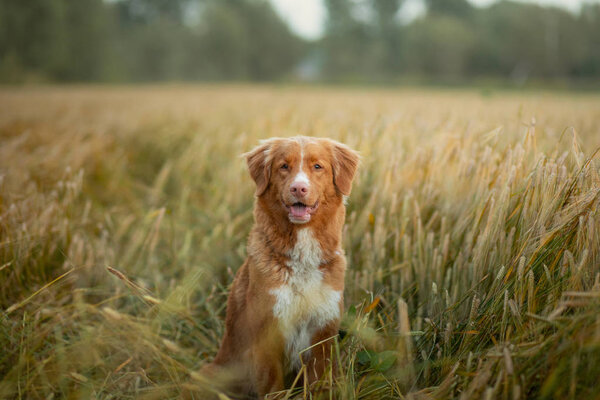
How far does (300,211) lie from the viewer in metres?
2.27

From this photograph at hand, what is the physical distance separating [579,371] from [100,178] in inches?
219

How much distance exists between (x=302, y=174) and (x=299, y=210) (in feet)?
0.68

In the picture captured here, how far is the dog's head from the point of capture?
227 cm

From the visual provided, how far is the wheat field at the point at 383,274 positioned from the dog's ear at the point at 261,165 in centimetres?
66

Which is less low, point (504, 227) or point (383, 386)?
point (504, 227)

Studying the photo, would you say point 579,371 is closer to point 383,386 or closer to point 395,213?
point 383,386

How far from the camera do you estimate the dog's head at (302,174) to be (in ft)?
7.45

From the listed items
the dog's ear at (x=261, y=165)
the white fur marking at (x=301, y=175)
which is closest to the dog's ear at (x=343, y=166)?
the white fur marking at (x=301, y=175)

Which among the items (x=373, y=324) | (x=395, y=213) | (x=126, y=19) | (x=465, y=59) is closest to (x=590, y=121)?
(x=395, y=213)

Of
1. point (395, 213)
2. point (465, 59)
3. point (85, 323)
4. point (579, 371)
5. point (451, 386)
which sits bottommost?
point (85, 323)

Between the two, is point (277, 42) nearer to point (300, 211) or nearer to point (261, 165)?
point (261, 165)

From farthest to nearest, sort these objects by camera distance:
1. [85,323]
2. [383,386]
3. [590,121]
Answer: [590,121], [85,323], [383,386]

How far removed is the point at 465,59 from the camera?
39.0 m

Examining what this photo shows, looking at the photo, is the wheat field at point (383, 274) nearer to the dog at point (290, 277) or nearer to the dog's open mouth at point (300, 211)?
the dog at point (290, 277)
